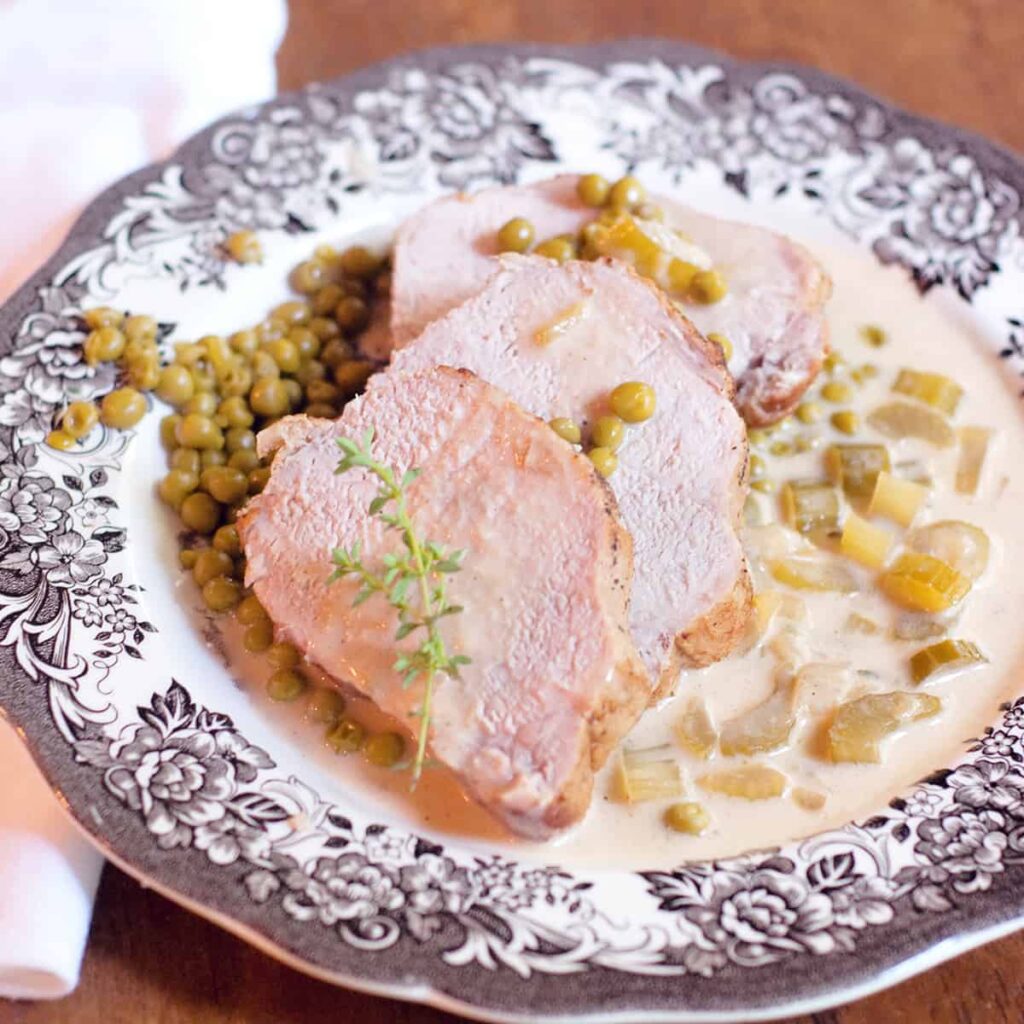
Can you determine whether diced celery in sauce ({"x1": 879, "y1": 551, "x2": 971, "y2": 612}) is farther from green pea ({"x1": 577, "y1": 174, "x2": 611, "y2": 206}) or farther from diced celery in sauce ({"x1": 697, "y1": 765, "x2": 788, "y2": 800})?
green pea ({"x1": 577, "y1": 174, "x2": 611, "y2": 206})

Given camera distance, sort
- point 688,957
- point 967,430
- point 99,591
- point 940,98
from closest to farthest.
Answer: point 688,957 → point 99,591 → point 967,430 → point 940,98

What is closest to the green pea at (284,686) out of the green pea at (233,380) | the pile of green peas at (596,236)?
the green pea at (233,380)

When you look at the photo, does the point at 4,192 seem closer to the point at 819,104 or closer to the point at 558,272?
the point at 558,272

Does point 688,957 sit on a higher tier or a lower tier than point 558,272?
lower

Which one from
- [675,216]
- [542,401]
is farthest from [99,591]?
[675,216]

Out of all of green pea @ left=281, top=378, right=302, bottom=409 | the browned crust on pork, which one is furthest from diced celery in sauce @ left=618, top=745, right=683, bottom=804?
green pea @ left=281, top=378, right=302, bottom=409

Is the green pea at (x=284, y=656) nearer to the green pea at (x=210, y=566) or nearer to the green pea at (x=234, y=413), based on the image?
the green pea at (x=210, y=566)
